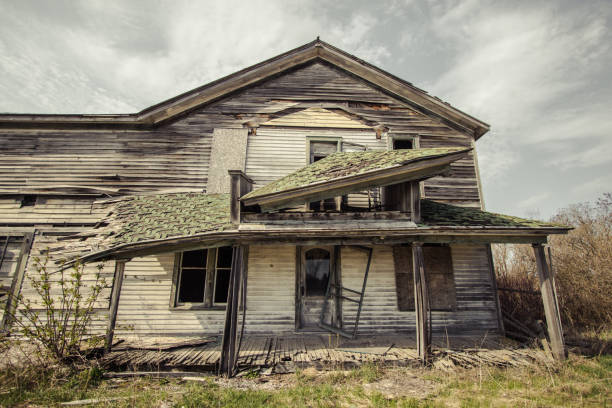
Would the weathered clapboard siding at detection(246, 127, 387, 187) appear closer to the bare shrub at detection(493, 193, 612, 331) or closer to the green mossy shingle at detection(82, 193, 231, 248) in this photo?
the green mossy shingle at detection(82, 193, 231, 248)

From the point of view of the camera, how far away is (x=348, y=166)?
6812 millimetres

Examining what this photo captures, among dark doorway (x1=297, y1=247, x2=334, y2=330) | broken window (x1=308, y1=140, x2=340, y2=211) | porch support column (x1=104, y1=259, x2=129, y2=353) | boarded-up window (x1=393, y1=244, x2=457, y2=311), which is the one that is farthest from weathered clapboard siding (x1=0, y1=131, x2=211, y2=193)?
boarded-up window (x1=393, y1=244, x2=457, y2=311)

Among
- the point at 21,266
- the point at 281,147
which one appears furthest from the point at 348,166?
the point at 21,266

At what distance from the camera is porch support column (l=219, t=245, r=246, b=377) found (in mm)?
5602

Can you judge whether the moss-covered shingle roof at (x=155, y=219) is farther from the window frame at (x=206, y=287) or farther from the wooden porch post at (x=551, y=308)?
the wooden porch post at (x=551, y=308)

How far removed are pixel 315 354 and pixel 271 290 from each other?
2499 millimetres

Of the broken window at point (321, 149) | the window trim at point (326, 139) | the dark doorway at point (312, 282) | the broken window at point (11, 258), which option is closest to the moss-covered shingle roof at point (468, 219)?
the dark doorway at point (312, 282)

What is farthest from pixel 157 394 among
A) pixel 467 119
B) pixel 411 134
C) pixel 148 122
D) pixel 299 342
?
pixel 467 119

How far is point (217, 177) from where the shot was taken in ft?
30.8

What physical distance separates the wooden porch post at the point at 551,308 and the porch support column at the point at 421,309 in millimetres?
2641

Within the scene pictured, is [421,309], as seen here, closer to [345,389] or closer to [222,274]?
[345,389]

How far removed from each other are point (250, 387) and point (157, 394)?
1.49 metres

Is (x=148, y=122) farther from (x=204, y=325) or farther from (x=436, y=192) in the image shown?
(x=436, y=192)

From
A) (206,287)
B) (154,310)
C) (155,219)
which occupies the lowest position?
(154,310)
